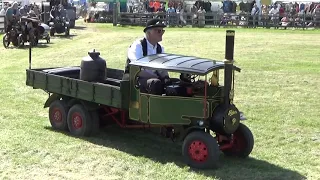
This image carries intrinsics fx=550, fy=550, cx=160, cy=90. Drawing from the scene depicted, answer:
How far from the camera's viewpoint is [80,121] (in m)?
8.04

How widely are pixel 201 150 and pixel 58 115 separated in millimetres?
2875

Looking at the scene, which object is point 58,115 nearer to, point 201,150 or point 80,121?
point 80,121

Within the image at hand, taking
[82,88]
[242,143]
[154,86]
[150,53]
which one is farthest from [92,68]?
[242,143]

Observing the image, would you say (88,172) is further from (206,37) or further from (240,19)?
(240,19)

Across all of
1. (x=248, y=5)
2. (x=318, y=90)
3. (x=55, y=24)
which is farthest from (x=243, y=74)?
(x=248, y=5)

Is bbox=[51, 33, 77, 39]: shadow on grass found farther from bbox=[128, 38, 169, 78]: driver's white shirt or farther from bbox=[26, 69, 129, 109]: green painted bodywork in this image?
bbox=[128, 38, 169, 78]: driver's white shirt

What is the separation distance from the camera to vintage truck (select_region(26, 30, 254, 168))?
6523mm

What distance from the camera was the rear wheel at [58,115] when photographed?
27.5 feet

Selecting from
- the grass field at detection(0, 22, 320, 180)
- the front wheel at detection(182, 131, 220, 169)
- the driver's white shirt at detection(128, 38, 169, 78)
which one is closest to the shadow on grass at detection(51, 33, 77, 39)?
the grass field at detection(0, 22, 320, 180)

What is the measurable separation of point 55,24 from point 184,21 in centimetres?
1190

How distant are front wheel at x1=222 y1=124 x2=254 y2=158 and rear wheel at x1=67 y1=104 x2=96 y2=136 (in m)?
2.07

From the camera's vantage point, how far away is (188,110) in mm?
6668

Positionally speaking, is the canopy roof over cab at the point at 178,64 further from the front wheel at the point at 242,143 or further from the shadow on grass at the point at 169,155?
the shadow on grass at the point at 169,155

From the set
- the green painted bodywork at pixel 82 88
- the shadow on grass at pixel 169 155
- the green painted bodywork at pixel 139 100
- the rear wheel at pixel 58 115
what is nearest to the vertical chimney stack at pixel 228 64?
the green painted bodywork at pixel 139 100
